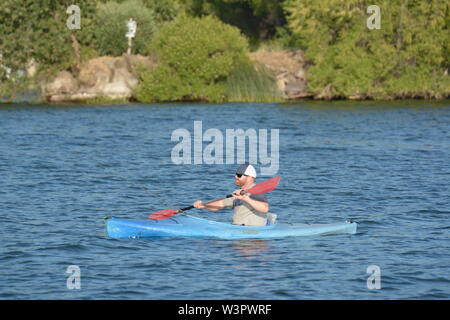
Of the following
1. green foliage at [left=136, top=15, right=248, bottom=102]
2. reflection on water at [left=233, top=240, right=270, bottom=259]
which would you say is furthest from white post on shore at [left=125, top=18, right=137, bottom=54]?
reflection on water at [left=233, top=240, right=270, bottom=259]

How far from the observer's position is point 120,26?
2170 inches

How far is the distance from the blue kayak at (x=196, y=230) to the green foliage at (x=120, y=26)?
128 feet

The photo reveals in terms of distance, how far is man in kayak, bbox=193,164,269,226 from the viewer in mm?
16578

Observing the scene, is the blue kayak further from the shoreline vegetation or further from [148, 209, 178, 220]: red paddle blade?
the shoreline vegetation

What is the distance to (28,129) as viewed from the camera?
38469 mm

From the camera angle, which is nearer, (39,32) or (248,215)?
(248,215)

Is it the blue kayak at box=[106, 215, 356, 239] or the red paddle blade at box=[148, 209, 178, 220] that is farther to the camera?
the red paddle blade at box=[148, 209, 178, 220]

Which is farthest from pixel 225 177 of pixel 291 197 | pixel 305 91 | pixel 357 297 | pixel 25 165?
pixel 305 91

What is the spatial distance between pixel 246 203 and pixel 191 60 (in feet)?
120

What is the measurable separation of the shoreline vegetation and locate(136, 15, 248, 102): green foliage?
57mm

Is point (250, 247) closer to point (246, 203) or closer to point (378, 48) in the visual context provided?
point (246, 203)

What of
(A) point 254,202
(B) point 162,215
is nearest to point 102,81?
(B) point 162,215

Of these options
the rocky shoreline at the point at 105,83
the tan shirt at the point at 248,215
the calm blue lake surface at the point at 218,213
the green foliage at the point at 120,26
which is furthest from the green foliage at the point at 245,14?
the tan shirt at the point at 248,215

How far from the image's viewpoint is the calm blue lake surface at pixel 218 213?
46.6ft
